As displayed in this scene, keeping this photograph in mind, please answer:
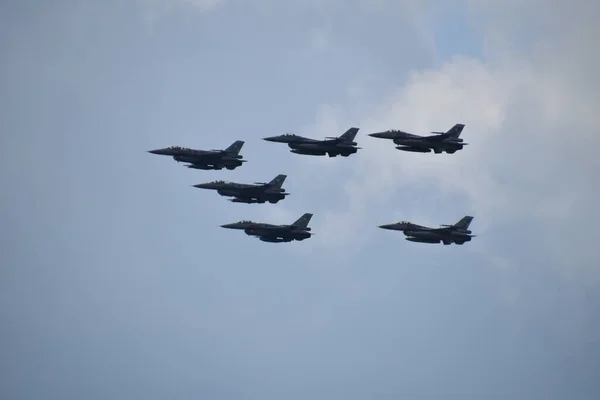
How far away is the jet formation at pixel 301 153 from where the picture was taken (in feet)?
470

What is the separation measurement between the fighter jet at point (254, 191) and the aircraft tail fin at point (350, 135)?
11074 millimetres

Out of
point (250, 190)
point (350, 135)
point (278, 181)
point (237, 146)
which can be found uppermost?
point (350, 135)

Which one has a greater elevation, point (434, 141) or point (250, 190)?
point (434, 141)

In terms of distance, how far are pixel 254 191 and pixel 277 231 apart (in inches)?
270

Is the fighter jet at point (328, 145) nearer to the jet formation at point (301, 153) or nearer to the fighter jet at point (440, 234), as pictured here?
the jet formation at point (301, 153)

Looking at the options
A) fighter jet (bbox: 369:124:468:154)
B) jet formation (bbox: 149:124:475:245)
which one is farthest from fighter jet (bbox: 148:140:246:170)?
fighter jet (bbox: 369:124:468:154)

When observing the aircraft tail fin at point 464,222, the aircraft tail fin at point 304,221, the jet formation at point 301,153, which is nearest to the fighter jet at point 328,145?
the jet formation at point 301,153

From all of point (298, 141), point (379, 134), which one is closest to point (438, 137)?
point (379, 134)

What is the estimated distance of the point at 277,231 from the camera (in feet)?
486

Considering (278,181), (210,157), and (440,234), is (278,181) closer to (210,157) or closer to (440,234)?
(210,157)

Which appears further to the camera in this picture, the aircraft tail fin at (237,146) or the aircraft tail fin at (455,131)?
the aircraft tail fin at (237,146)

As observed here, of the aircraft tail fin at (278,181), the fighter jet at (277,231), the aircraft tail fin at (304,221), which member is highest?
the aircraft tail fin at (278,181)

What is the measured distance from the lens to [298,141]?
144 m

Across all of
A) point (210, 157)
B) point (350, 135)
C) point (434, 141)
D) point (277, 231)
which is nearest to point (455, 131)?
point (434, 141)
